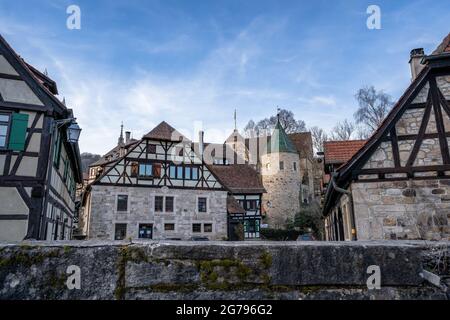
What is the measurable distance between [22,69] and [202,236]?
19.5 metres

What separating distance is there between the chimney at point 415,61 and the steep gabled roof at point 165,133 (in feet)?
64.0

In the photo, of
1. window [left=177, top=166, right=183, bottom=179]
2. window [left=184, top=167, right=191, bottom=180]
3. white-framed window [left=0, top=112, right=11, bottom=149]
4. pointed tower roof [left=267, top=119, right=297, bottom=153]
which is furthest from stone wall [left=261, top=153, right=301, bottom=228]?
white-framed window [left=0, top=112, right=11, bottom=149]

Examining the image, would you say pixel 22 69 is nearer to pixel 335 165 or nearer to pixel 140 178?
pixel 335 165

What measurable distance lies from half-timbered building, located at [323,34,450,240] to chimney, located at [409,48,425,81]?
6.75ft

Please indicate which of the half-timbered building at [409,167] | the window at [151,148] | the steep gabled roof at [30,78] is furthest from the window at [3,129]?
the window at [151,148]

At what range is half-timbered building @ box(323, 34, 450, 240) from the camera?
26.2 ft

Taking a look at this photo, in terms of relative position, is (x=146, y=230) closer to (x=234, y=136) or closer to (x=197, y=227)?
(x=197, y=227)

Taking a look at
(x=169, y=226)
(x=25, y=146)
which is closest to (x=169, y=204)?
(x=169, y=226)

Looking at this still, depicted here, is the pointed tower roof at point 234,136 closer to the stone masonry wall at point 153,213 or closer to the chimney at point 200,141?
the chimney at point 200,141

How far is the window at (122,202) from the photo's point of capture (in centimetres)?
2533

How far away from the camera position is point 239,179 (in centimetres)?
3603

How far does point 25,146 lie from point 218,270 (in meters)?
9.57

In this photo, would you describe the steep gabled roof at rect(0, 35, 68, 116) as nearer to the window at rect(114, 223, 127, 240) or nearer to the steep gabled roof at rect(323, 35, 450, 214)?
the steep gabled roof at rect(323, 35, 450, 214)

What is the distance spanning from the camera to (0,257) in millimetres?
1839
